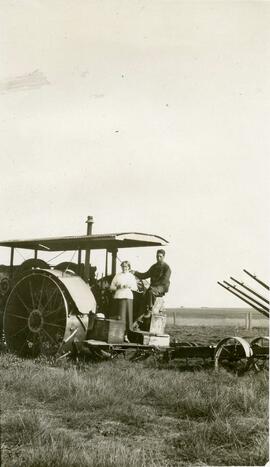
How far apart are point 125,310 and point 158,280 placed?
3.10 feet

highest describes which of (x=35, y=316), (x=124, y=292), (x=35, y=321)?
(x=124, y=292)

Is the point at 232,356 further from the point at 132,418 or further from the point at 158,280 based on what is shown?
the point at 132,418

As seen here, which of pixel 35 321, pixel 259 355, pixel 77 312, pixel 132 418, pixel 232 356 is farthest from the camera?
pixel 35 321

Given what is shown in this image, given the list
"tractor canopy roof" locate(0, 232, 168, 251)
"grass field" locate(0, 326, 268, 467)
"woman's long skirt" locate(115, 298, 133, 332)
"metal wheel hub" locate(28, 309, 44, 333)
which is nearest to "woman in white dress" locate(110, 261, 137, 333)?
"woman's long skirt" locate(115, 298, 133, 332)

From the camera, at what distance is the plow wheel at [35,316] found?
10.6 metres

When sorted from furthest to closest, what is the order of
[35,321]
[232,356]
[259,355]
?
[35,321] < [232,356] < [259,355]

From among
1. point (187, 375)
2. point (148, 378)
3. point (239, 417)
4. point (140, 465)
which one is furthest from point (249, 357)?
point (140, 465)

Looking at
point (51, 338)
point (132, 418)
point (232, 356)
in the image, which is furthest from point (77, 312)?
point (132, 418)

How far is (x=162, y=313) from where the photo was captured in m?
11.1

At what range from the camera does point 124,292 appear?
10.8 metres

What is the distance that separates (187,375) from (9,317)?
5.00m

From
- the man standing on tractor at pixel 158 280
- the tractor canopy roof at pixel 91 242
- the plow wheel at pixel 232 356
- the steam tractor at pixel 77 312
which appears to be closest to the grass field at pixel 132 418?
the plow wheel at pixel 232 356

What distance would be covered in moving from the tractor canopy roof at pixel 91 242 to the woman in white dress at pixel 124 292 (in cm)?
61

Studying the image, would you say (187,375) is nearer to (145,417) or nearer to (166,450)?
(145,417)
